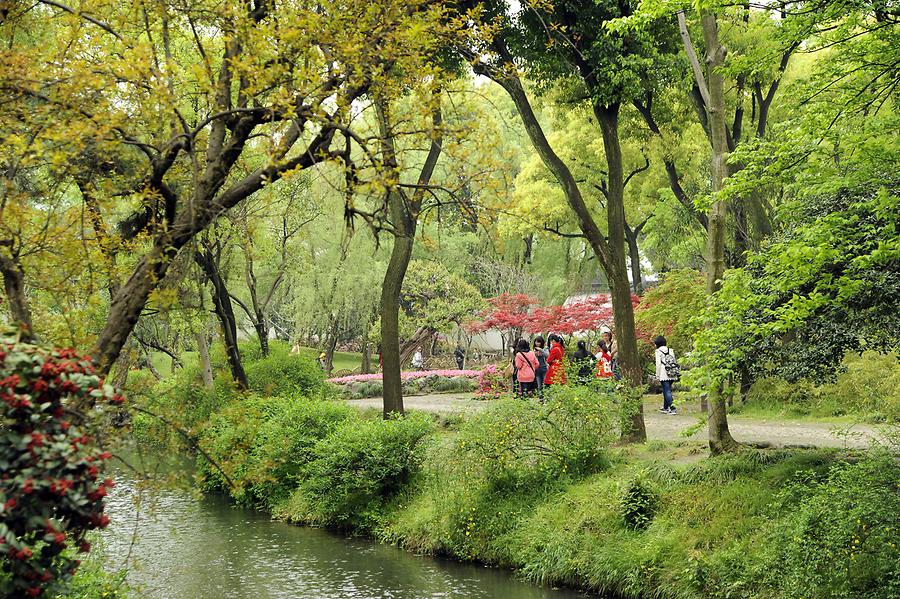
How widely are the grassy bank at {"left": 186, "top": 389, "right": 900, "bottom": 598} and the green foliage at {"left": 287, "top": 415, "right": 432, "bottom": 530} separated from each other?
24 mm

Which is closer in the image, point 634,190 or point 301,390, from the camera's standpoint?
point 301,390

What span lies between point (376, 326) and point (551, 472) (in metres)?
21.3

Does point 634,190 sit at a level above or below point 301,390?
above

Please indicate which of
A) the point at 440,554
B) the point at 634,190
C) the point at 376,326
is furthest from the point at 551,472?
the point at 376,326

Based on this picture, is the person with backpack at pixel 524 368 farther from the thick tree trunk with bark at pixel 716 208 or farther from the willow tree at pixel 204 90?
the willow tree at pixel 204 90

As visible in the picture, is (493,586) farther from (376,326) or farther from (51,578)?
(376,326)

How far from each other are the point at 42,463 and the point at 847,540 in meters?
6.94

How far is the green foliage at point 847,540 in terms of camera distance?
807 cm

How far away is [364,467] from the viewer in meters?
13.9

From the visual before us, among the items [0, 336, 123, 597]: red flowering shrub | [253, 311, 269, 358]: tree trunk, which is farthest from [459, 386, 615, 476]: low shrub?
[253, 311, 269, 358]: tree trunk

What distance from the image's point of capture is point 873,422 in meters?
13.7

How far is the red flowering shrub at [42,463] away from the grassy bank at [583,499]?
200 centimetres

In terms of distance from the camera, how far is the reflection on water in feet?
35.9

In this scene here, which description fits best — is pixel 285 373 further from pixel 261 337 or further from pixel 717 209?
pixel 717 209
